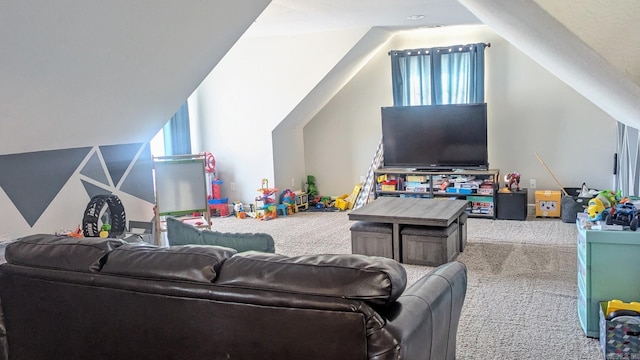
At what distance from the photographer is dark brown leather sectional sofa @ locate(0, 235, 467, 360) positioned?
5.52 ft

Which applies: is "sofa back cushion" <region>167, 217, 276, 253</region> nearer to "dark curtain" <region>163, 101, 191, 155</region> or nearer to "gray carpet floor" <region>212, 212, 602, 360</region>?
"gray carpet floor" <region>212, 212, 602, 360</region>

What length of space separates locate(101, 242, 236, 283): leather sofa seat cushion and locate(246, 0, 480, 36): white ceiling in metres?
3.04

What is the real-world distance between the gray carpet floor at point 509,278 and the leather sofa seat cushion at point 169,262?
1765 millimetres

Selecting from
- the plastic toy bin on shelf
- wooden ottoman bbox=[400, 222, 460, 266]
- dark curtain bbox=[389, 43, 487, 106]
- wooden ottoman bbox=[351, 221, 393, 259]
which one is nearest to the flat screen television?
dark curtain bbox=[389, 43, 487, 106]

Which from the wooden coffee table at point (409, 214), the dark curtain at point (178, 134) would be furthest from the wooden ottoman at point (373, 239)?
the dark curtain at point (178, 134)

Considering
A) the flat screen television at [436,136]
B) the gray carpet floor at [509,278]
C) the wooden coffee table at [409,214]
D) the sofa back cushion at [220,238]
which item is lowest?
the gray carpet floor at [509,278]

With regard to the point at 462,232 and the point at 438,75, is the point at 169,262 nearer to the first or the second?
the point at 462,232

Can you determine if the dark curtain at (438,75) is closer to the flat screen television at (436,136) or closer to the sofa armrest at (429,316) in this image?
the flat screen television at (436,136)

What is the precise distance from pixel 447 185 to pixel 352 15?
262 cm

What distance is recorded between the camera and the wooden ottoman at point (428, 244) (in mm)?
4602

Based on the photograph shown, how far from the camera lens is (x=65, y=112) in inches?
145

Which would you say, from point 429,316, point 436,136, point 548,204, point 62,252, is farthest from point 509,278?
point 62,252

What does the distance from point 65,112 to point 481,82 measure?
5092 mm

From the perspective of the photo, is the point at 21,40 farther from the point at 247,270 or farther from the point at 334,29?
the point at 334,29
